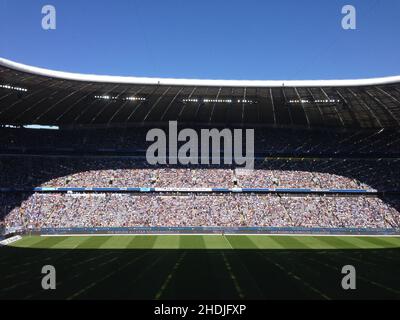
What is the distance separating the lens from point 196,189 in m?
48.7

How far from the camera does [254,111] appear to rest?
50.8 metres

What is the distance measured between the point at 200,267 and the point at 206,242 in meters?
11.2

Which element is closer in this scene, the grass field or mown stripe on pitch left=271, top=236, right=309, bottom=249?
the grass field

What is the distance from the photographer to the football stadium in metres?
23.3

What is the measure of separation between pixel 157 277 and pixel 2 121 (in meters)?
39.6

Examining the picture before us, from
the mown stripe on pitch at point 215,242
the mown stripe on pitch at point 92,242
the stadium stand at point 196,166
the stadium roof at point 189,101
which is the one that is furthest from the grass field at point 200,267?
the stadium roof at point 189,101

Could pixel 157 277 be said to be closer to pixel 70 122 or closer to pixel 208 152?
pixel 208 152

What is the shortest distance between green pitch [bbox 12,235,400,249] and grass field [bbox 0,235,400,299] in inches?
3.4

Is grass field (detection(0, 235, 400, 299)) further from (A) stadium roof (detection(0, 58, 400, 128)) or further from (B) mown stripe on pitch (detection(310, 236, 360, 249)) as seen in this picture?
(A) stadium roof (detection(0, 58, 400, 128))
